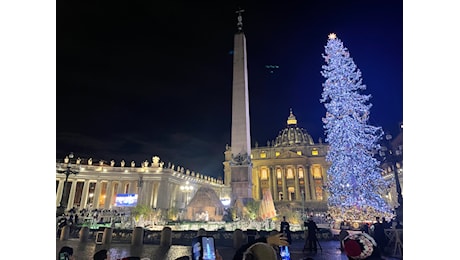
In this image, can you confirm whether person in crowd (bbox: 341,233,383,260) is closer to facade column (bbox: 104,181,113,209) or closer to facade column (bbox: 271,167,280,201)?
facade column (bbox: 104,181,113,209)

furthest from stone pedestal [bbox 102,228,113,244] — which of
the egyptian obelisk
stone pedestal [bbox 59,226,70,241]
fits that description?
the egyptian obelisk

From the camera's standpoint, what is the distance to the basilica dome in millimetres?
86125

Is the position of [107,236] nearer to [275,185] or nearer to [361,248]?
[361,248]

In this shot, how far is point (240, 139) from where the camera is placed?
76.7ft

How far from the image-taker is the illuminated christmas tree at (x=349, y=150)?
16391 mm

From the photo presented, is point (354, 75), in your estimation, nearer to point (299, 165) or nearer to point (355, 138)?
point (355, 138)

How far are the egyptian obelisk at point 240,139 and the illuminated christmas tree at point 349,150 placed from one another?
24.0 feet

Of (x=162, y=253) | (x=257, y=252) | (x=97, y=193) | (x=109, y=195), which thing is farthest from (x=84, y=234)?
(x=109, y=195)

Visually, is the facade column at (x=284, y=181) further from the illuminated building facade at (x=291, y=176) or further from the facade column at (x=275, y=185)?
the facade column at (x=275, y=185)

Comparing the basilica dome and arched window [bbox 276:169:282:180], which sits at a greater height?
the basilica dome

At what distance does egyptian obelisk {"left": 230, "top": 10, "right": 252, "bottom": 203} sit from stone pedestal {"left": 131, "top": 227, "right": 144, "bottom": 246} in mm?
9841
